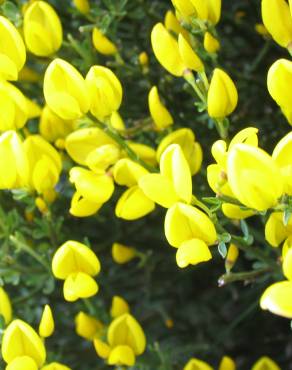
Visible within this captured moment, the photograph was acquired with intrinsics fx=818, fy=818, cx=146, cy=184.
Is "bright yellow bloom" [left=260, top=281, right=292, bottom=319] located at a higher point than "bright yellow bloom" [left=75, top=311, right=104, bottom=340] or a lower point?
higher

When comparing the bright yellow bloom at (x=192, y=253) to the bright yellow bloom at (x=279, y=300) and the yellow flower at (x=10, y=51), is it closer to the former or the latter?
the bright yellow bloom at (x=279, y=300)

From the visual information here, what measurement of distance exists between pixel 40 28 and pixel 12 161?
0.59ft

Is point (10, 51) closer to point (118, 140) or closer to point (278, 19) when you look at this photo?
point (118, 140)

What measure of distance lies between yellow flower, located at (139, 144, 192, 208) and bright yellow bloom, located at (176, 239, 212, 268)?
0.04 metres

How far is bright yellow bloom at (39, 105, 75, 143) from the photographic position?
105 cm

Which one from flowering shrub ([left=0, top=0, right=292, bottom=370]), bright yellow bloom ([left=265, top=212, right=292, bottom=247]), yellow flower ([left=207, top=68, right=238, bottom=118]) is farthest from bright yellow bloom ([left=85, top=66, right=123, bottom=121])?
bright yellow bloom ([left=265, top=212, right=292, bottom=247])

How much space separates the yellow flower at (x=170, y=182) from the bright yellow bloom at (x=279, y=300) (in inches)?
5.9

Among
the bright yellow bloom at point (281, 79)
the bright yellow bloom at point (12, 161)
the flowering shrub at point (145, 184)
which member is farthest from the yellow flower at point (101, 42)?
the bright yellow bloom at point (281, 79)

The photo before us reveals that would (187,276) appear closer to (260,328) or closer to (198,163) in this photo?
(260,328)

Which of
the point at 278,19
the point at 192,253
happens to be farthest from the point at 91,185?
the point at 278,19

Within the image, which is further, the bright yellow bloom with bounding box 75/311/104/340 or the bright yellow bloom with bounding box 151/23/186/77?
the bright yellow bloom with bounding box 75/311/104/340

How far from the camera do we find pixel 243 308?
52.9 inches

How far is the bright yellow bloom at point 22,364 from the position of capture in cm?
86

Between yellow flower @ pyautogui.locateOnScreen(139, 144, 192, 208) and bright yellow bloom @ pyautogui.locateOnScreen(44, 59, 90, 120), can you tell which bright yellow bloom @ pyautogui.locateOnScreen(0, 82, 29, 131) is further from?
yellow flower @ pyautogui.locateOnScreen(139, 144, 192, 208)
